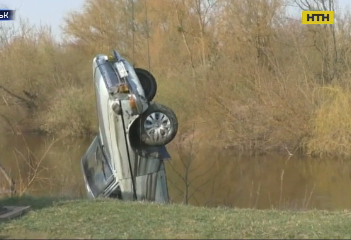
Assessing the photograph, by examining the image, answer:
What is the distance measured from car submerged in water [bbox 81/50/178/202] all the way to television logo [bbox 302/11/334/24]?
21418 millimetres

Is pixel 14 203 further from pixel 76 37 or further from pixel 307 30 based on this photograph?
pixel 76 37

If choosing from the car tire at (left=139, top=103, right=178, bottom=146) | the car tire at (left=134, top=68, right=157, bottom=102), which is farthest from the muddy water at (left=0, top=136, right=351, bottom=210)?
the car tire at (left=139, top=103, right=178, bottom=146)

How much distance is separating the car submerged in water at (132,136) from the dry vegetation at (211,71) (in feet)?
36.6

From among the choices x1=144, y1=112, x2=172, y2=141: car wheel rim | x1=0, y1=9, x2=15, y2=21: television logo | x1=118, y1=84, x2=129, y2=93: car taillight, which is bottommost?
x1=144, y1=112, x2=172, y2=141: car wheel rim

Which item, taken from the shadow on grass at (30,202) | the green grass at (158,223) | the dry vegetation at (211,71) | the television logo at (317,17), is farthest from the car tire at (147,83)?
the television logo at (317,17)

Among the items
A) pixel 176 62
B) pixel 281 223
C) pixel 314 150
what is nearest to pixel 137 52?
pixel 176 62

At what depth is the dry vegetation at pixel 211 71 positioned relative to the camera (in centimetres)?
2684

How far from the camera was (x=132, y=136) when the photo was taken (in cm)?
947

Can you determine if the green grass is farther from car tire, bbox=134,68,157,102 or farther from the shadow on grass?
car tire, bbox=134,68,157,102

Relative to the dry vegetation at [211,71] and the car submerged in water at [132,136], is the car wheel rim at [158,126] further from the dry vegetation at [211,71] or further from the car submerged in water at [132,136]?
the dry vegetation at [211,71]

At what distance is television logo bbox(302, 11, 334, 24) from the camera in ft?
96.0

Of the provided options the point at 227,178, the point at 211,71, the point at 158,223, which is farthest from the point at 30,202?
the point at 211,71

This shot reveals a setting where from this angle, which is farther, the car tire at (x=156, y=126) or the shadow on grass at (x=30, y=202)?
the car tire at (x=156, y=126)

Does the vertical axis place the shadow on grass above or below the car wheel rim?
below
